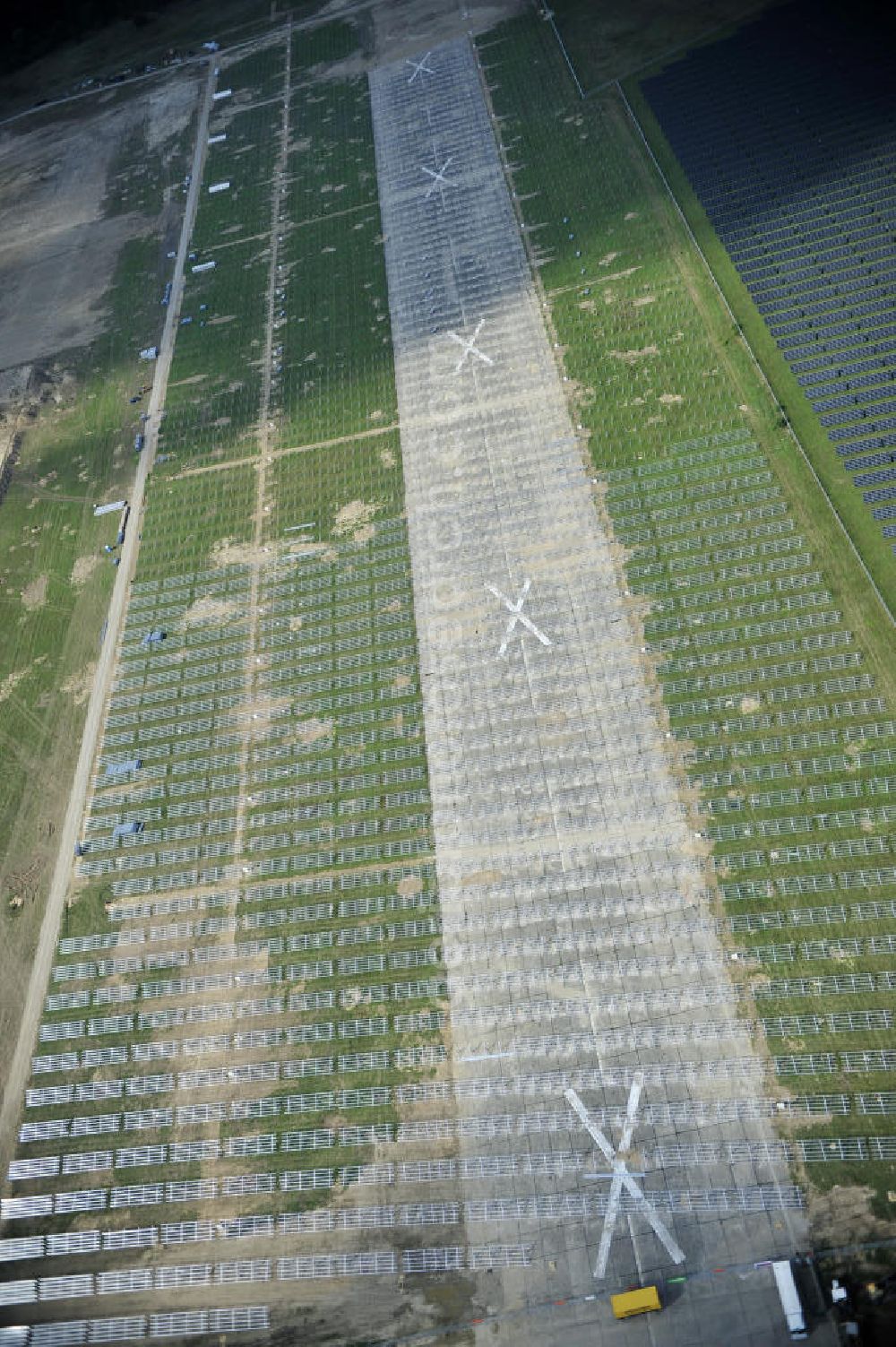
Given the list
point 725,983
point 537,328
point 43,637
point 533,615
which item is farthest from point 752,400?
point 43,637

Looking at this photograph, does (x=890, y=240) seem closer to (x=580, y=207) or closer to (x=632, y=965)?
(x=580, y=207)

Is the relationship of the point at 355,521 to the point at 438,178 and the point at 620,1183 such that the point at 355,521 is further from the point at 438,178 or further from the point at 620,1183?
the point at 620,1183

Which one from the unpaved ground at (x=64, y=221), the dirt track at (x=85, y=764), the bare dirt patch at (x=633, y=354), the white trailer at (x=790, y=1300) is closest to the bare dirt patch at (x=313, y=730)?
the dirt track at (x=85, y=764)

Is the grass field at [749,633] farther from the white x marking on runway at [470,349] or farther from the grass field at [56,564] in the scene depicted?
the grass field at [56,564]

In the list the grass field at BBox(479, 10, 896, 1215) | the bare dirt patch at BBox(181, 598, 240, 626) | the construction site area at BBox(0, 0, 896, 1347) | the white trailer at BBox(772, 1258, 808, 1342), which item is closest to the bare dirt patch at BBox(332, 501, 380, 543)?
the construction site area at BBox(0, 0, 896, 1347)

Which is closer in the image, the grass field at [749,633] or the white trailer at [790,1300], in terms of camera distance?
the white trailer at [790,1300]

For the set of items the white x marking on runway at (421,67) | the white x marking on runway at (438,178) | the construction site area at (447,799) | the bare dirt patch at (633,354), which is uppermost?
the white x marking on runway at (421,67)
